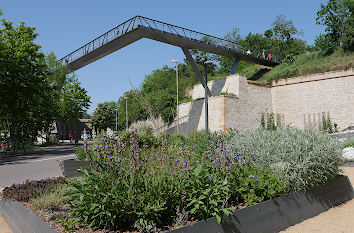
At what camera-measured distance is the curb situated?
3024mm

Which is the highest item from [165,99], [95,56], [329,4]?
[329,4]

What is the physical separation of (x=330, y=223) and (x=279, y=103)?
777 inches

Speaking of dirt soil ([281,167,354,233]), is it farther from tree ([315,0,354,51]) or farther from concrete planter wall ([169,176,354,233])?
tree ([315,0,354,51])

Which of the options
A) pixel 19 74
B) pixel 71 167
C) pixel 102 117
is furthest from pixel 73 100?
pixel 71 167

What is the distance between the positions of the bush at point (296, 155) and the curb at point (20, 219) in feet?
9.32

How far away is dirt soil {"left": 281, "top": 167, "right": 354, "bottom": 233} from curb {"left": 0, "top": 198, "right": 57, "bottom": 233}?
9.54 feet

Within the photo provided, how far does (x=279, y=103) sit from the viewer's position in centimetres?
2266

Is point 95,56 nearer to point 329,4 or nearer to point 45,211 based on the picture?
point 45,211

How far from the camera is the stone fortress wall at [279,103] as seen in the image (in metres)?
19.4

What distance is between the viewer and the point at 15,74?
57.4 feet

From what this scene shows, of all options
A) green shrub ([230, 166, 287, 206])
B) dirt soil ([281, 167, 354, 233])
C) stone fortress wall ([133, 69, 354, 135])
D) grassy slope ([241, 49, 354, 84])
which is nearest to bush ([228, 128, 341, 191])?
green shrub ([230, 166, 287, 206])

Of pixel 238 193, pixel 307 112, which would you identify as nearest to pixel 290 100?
pixel 307 112

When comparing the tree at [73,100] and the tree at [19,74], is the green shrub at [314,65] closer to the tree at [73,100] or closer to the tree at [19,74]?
the tree at [19,74]

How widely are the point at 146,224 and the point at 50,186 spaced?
9.13 feet
